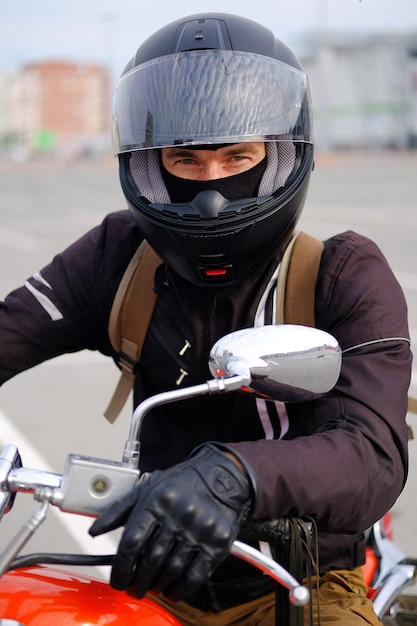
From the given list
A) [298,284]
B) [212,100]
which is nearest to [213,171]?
[212,100]

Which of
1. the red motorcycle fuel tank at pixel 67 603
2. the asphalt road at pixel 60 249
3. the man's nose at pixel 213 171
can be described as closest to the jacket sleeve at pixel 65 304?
the man's nose at pixel 213 171

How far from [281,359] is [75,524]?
8.92 ft

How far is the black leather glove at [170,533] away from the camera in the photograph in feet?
4.20

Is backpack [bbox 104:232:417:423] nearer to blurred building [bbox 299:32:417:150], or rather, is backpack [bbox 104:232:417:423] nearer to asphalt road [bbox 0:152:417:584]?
asphalt road [bbox 0:152:417:584]

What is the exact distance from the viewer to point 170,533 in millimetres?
1278

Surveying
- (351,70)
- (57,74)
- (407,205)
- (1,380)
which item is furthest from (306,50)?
(57,74)

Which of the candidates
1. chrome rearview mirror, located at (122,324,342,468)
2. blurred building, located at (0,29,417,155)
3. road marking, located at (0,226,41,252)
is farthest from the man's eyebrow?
blurred building, located at (0,29,417,155)

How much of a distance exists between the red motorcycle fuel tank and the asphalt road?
2126mm

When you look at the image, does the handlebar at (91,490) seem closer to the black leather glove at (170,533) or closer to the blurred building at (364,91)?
the black leather glove at (170,533)

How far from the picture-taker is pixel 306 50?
38.0 metres

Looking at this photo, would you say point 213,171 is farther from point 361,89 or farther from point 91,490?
point 361,89

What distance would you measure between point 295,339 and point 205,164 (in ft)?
2.47

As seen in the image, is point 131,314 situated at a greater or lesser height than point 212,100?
lesser

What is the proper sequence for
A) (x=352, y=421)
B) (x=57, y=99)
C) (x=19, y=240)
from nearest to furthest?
1. (x=352, y=421)
2. (x=19, y=240)
3. (x=57, y=99)
